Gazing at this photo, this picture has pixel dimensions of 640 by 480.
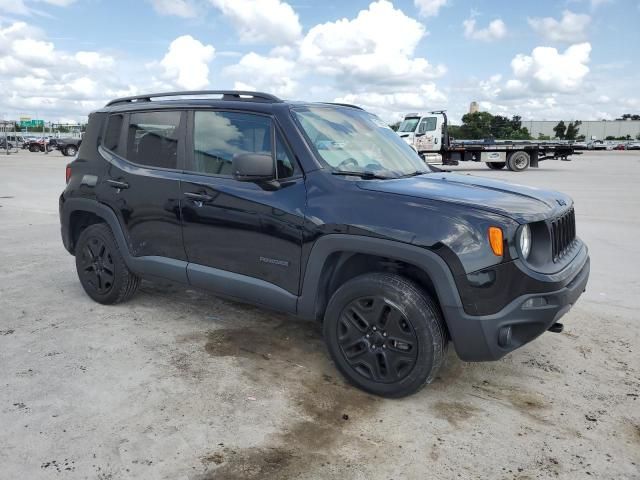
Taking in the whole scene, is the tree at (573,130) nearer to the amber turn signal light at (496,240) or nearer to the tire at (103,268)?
the tire at (103,268)

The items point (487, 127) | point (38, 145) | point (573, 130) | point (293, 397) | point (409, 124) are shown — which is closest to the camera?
point (293, 397)

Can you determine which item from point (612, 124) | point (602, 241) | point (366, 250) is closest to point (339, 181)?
point (366, 250)

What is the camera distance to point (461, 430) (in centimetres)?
305

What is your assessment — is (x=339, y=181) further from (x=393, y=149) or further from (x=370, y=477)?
(x=370, y=477)

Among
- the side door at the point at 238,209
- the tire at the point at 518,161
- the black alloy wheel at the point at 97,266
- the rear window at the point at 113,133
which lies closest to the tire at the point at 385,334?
the side door at the point at 238,209

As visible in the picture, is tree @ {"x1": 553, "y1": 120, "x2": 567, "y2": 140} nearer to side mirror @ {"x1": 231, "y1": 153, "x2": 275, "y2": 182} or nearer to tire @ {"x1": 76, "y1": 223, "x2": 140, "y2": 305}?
tire @ {"x1": 76, "y1": 223, "x2": 140, "y2": 305}

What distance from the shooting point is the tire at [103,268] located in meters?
4.81

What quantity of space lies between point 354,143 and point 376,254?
1.11 meters

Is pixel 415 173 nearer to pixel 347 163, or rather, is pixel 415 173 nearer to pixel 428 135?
pixel 347 163

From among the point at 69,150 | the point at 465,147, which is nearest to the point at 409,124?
the point at 465,147

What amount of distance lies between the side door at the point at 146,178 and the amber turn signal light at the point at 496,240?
7.79ft

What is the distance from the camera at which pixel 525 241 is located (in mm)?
3154

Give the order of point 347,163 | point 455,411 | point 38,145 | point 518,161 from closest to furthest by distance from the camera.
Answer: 1. point 455,411
2. point 347,163
3. point 518,161
4. point 38,145

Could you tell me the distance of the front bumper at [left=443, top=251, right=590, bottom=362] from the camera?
301 cm
